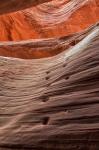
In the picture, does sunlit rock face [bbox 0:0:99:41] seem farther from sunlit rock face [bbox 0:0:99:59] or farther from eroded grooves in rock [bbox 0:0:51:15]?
eroded grooves in rock [bbox 0:0:51:15]

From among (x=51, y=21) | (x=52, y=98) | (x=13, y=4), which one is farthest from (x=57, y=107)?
(x=51, y=21)

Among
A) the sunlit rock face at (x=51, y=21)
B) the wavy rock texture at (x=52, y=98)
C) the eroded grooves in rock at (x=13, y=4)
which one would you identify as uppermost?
the eroded grooves in rock at (x=13, y=4)

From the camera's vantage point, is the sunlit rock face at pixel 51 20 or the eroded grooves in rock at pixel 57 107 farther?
the sunlit rock face at pixel 51 20

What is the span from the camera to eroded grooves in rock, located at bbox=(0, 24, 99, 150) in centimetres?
198

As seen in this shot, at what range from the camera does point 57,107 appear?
2363 mm

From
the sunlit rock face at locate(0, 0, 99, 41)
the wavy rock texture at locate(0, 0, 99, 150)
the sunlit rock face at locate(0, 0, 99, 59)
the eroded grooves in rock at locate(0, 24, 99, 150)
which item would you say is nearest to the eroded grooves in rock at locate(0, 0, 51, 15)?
the wavy rock texture at locate(0, 0, 99, 150)

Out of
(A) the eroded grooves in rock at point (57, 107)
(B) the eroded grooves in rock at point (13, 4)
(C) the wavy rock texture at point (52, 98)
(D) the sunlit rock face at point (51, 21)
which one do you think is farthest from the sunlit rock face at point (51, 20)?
(B) the eroded grooves in rock at point (13, 4)

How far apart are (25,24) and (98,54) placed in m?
8.27

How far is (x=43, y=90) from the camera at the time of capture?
2.88 metres

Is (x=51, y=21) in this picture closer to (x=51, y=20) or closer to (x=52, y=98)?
(x=51, y=20)

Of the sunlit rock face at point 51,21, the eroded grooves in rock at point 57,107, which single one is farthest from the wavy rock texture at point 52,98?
the sunlit rock face at point 51,21

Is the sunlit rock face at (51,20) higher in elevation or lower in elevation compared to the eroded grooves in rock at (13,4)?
lower

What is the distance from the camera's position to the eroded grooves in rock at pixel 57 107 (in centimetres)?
198

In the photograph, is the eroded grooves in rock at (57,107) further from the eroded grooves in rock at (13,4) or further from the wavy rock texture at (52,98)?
the eroded grooves in rock at (13,4)
